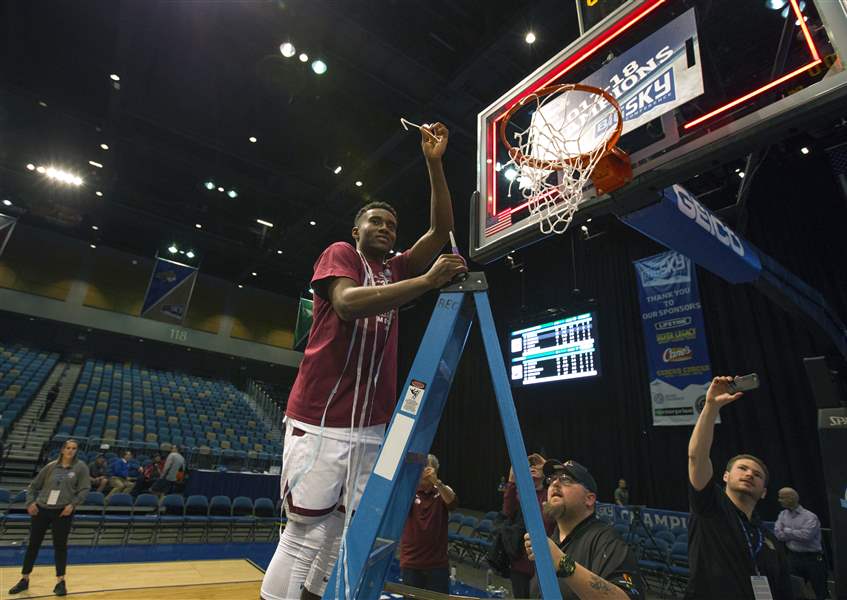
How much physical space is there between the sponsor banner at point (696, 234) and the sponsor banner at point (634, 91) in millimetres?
577

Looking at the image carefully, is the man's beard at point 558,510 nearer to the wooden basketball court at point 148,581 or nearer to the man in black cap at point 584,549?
the man in black cap at point 584,549

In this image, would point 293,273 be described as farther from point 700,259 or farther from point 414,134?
point 700,259

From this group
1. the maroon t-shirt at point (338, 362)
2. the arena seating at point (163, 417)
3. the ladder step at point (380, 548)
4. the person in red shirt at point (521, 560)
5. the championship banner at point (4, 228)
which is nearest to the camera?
the ladder step at point (380, 548)

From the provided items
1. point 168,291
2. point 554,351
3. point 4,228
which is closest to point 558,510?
point 554,351

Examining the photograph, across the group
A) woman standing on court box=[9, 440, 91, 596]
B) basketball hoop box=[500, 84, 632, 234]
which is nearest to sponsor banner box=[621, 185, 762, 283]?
basketball hoop box=[500, 84, 632, 234]

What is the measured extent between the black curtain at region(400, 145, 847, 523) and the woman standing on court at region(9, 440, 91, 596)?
8780 millimetres

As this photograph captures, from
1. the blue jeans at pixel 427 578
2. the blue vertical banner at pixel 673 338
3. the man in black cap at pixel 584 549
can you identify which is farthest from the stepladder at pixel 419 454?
the blue vertical banner at pixel 673 338

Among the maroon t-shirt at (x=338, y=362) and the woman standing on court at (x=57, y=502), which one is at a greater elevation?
the maroon t-shirt at (x=338, y=362)

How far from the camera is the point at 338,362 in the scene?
5.68 ft

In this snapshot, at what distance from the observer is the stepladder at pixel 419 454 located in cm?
135

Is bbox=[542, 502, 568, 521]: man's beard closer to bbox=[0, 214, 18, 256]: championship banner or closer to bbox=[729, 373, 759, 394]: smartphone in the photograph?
bbox=[729, 373, 759, 394]: smartphone

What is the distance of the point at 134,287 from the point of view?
2172cm

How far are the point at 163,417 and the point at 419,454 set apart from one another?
16.6 metres

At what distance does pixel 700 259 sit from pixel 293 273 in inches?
769
